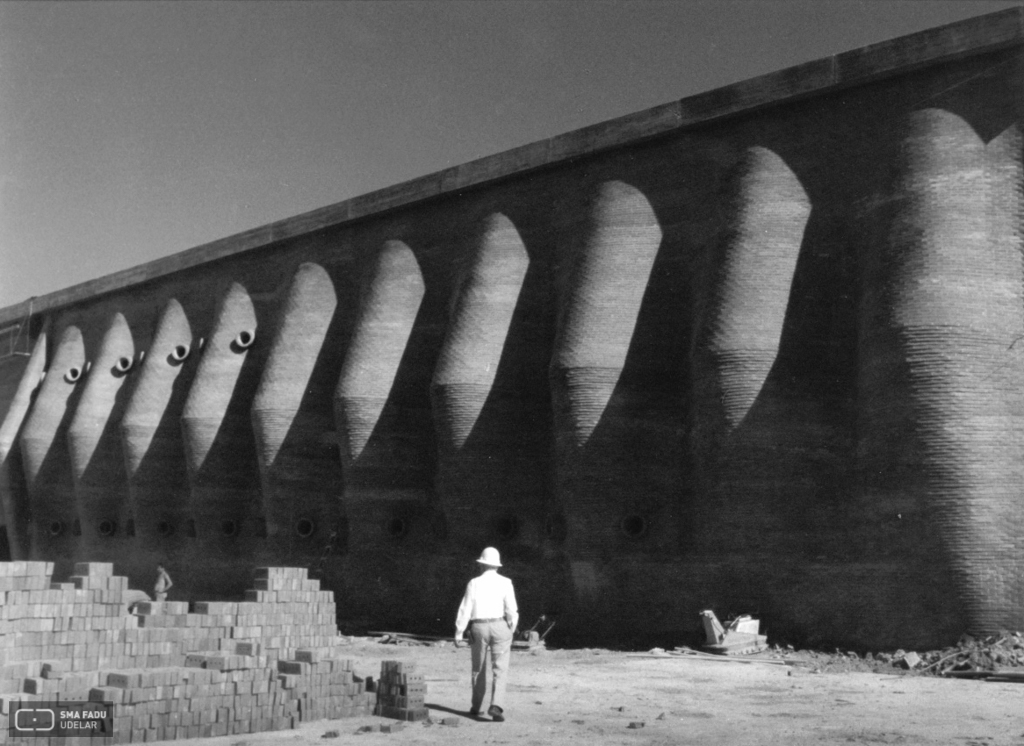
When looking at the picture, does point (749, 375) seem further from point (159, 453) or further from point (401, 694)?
point (159, 453)

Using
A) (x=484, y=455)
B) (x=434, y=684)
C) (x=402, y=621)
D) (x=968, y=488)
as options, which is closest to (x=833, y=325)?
(x=968, y=488)

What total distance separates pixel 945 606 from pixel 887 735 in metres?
5.44

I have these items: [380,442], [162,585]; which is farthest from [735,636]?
[162,585]

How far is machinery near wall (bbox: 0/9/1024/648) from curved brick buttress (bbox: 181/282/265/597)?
0.07 m

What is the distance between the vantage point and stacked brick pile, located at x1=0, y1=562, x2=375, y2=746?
831cm

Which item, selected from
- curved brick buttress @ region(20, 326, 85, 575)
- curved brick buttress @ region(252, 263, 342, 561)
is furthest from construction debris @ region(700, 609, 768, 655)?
curved brick buttress @ region(20, 326, 85, 575)

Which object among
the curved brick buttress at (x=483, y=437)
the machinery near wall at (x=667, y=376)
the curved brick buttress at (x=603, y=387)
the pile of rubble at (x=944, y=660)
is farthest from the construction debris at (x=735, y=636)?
the curved brick buttress at (x=483, y=437)

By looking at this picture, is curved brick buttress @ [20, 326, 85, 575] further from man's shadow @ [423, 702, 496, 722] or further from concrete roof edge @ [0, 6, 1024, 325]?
man's shadow @ [423, 702, 496, 722]

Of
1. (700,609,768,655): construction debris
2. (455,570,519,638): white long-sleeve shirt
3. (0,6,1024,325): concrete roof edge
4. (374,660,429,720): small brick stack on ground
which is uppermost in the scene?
(0,6,1024,325): concrete roof edge

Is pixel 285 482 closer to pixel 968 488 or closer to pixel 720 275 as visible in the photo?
pixel 720 275

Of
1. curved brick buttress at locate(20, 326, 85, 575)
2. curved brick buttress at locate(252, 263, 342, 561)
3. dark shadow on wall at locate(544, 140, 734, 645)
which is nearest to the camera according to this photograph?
dark shadow on wall at locate(544, 140, 734, 645)

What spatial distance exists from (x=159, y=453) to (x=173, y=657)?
17.9 metres

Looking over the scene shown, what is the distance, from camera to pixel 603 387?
17.8 meters

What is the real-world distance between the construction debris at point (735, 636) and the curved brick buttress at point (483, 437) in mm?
4484
